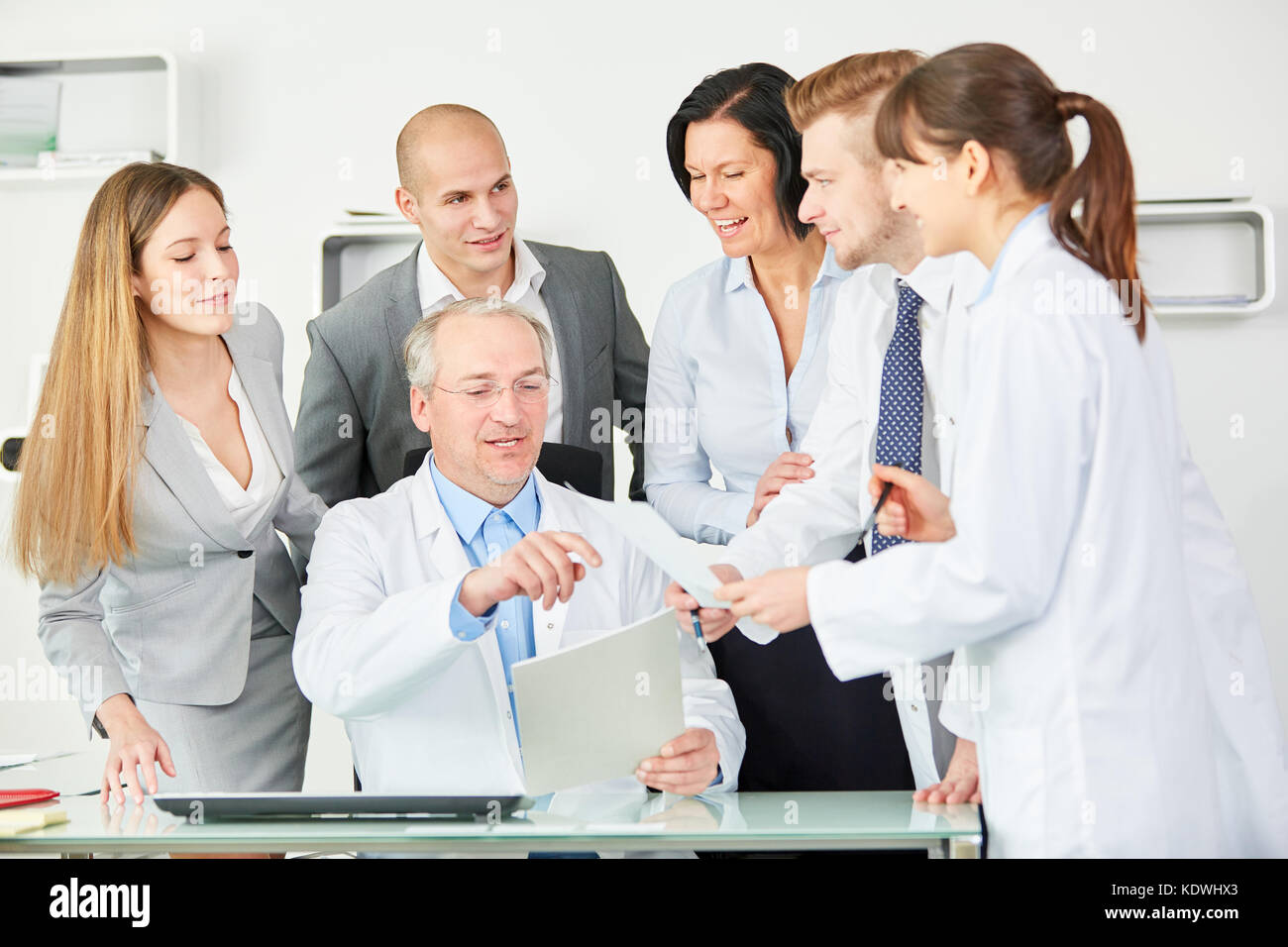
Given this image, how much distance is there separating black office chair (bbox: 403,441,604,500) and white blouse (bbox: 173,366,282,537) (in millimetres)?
256

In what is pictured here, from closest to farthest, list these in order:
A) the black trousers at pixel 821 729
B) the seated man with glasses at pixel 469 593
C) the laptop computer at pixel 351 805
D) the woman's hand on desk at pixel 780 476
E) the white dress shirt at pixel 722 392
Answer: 1. the laptop computer at pixel 351 805
2. the seated man with glasses at pixel 469 593
3. the woman's hand on desk at pixel 780 476
4. the black trousers at pixel 821 729
5. the white dress shirt at pixel 722 392

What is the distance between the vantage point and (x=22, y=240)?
436 centimetres

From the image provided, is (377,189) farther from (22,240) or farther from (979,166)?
(979,166)

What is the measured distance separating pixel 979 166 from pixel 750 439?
1.16 meters

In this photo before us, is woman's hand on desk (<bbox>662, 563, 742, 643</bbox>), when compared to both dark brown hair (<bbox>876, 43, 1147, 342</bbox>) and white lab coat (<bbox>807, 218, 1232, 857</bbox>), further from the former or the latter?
dark brown hair (<bbox>876, 43, 1147, 342</bbox>)

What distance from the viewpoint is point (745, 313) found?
2.67 m

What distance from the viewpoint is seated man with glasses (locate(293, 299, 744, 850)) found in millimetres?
1752

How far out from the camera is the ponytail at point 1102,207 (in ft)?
4.79

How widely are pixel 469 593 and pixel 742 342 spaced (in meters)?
1.10

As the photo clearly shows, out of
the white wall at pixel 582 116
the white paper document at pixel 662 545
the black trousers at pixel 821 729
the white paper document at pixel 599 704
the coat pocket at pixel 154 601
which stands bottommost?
the black trousers at pixel 821 729

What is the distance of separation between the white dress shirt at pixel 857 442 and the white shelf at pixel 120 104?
269 centimetres

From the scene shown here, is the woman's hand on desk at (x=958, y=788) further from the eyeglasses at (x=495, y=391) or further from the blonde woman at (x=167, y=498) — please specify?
the blonde woman at (x=167, y=498)

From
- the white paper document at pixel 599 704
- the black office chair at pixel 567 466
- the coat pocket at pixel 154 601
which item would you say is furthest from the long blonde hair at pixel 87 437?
the white paper document at pixel 599 704

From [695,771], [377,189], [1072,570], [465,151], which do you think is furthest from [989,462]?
[377,189]
